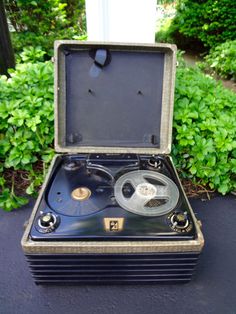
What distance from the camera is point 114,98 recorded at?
3.61 ft

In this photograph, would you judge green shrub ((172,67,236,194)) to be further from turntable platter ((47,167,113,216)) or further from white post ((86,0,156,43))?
turntable platter ((47,167,113,216))

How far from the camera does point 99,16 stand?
4.50ft

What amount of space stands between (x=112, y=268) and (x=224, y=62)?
2428mm

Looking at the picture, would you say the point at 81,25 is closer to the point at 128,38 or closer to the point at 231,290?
the point at 128,38

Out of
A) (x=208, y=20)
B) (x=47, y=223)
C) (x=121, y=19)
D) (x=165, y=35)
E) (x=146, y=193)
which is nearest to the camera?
(x=47, y=223)

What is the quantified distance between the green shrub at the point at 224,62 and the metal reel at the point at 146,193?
199 cm

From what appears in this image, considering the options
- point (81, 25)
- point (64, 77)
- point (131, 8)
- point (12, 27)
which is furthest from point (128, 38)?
point (81, 25)

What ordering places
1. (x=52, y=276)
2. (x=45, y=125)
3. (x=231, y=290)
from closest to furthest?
(x=52, y=276), (x=231, y=290), (x=45, y=125)

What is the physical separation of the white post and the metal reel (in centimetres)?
80

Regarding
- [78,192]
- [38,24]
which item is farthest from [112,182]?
[38,24]

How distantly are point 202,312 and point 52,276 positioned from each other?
1.62ft

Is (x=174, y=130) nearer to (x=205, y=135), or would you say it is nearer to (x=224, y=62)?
(x=205, y=135)

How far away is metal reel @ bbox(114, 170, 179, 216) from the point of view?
2.83 feet

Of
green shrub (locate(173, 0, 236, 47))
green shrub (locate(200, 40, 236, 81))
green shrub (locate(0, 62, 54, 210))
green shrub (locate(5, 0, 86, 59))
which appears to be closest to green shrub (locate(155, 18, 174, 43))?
green shrub (locate(173, 0, 236, 47))
